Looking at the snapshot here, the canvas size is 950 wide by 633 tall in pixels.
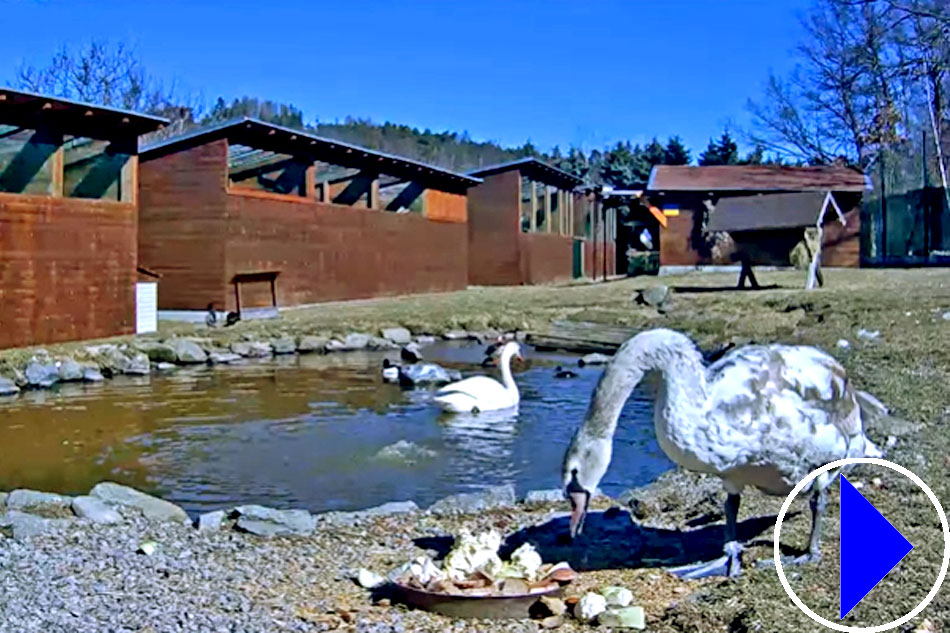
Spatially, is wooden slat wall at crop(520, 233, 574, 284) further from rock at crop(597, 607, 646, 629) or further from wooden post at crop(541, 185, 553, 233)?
rock at crop(597, 607, 646, 629)

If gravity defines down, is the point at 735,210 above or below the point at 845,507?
above

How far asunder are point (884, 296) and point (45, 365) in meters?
14.5

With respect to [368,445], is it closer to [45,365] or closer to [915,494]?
[915,494]

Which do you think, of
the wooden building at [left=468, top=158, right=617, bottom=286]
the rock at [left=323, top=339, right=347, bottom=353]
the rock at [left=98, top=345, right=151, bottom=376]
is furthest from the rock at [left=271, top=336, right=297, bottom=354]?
the wooden building at [left=468, top=158, right=617, bottom=286]

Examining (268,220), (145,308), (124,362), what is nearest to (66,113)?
(145,308)

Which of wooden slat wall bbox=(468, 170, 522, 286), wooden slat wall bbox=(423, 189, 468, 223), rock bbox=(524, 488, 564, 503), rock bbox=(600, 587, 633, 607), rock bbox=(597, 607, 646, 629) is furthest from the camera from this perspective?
wooden slat wall bbox=(468, 170, 522, 286)

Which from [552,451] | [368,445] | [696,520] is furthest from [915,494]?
[368,445]

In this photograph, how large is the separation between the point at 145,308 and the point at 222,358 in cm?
413

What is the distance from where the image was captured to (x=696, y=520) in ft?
20.0

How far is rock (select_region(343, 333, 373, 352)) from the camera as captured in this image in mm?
19172

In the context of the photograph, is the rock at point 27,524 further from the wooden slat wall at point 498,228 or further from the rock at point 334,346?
the wooden slat wall at point 498,228

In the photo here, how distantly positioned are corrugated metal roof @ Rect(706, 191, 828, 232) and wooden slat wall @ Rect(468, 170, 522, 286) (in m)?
11.0

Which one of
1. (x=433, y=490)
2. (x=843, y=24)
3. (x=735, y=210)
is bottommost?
(x=433, y=490)

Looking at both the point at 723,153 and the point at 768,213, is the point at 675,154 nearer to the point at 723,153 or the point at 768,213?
the point at 723,153
